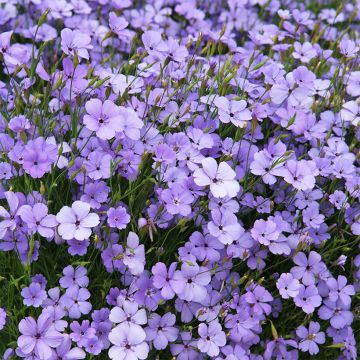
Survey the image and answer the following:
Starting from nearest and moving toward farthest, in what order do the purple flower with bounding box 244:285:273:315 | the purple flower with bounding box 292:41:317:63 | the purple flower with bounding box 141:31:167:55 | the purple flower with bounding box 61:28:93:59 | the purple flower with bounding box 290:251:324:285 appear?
1. the purple flower with bounding box 244:285:273:315
2. the purple flower with bounding box 290:251:324:285
3. the purple flower with bounding box 61:28:93:59
4. the purple flower with bounding box 141:31:167:55
5. the purple flower with bounding box 292:41:317:63

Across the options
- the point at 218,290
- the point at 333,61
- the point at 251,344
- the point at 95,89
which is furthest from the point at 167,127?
the point at 333,61

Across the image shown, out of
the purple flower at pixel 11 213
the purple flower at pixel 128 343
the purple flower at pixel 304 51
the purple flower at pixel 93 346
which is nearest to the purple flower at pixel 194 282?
the purple flower at pixel 128 343

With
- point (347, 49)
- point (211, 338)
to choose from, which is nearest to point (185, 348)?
point (211, 338)

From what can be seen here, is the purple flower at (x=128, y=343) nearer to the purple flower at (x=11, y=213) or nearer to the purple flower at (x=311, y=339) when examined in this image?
the purple flower at (x=11, y=213)

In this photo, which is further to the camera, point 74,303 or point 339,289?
point 339,289

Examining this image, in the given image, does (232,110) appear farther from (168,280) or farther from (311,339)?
(311,339)

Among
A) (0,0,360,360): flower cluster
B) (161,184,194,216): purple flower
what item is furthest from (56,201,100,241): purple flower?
(161,184,194,216): purple flower

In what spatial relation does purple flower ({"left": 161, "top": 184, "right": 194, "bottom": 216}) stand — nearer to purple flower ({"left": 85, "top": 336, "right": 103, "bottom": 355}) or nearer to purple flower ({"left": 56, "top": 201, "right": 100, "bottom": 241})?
purple flower ({"left": 56, "top": 201, "right": 100, "bottom": 241})
